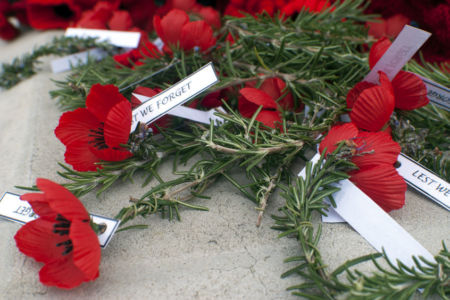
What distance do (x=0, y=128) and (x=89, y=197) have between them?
384mm

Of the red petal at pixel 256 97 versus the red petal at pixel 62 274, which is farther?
the red petal at pixel 256 97

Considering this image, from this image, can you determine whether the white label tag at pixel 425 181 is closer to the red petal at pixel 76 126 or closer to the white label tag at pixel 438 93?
the white label tag at pixel 438 93

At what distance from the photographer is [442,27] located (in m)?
0.70

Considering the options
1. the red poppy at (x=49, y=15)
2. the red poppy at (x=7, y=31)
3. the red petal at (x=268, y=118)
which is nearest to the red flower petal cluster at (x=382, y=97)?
the red petal at (x=268, y=118)

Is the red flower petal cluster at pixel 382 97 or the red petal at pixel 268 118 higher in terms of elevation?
the red flower petal cluster at pixel 382 97

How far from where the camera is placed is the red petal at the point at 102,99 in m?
0.48

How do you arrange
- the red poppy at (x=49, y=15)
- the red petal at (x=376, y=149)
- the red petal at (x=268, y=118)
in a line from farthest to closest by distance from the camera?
1. the red poppy at (x=49, y=15)
2. the red petal at (x=268, y=118)
3. the red petal at (x=376, y=149)

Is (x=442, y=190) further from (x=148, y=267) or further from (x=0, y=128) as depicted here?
(x=0, y=128)

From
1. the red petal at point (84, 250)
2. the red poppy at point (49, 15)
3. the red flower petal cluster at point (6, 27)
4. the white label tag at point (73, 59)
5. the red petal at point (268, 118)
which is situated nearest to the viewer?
the red petal at point (84, 250)

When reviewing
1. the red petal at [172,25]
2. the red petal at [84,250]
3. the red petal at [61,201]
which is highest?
the red petal at [172,25]

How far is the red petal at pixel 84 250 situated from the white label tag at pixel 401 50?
1.51 feet

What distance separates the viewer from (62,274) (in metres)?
0.40

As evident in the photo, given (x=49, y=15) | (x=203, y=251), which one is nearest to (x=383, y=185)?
(x=203, y=251)

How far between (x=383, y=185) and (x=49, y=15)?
1171 millimetres
